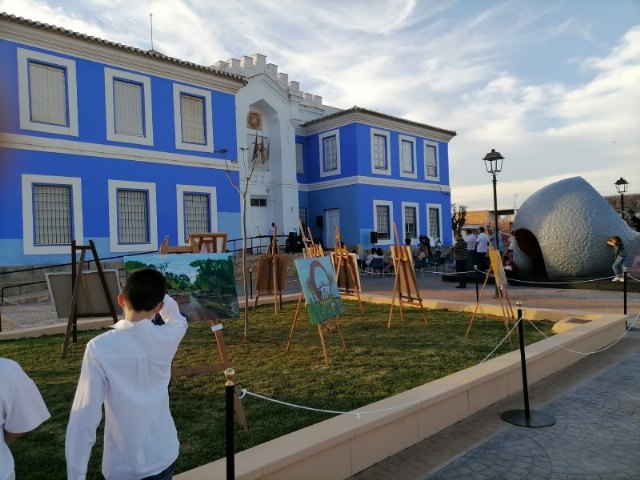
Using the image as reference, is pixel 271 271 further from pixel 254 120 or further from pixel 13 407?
pixel 254 120

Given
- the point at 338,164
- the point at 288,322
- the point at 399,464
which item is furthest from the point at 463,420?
the point at 338,164

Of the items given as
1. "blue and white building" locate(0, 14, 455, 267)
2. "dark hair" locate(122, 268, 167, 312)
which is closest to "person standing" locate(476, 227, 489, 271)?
"blue and white building" locate(0, 14, 455, 267)

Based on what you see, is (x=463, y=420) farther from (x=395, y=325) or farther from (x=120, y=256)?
(x=120, y=256)

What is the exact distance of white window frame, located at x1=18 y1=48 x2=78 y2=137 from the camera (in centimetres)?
1486

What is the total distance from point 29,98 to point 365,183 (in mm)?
15294

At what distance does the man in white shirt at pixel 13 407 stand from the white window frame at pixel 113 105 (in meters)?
16.6

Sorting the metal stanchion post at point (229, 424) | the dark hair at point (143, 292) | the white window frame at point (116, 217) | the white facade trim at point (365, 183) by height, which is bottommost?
the metal stanchion post at point (229, 424)

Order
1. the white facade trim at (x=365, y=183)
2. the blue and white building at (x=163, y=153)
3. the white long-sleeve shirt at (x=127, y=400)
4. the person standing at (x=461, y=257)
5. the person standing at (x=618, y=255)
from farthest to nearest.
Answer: the white facade trim at (x=365, y=183) → the blue and white building at (x=163, y=153) → the person standing at (x=461, y=257) → the person standing at (x=618, y=255) → the white long-sleeve shirt at (x=127, y=400)

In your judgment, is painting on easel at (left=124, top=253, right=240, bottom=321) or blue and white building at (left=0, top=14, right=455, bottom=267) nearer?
painting on easel at (left=124, top=253, right=240, bottom=321)

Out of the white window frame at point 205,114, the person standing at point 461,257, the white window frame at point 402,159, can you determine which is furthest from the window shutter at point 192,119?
the white window frame at point 402,159

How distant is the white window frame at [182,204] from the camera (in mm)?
18672

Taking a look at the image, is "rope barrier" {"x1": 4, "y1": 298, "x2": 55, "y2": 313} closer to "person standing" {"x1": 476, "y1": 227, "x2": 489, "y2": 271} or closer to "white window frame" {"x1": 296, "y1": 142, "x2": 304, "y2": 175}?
"person standing" {"x1": 476, "y1": 227, "x2": 489, "y2": 271}

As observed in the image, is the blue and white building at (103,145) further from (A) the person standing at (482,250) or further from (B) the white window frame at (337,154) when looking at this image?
(A) the person standing at (482,250)

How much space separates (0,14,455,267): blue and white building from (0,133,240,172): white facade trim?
0.04 m
